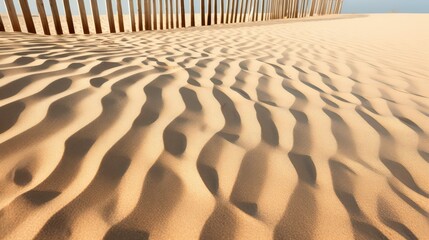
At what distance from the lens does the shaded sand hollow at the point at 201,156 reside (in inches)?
38.2

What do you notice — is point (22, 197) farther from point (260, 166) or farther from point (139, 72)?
point (139, 72)

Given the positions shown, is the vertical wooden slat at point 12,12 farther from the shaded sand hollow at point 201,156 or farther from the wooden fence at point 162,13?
the shaded sand hollow at point 201,156

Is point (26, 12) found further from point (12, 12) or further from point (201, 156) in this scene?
point (201, 156)

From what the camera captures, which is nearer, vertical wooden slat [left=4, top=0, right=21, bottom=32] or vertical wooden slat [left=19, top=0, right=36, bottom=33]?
vertical wooden slat [left=4, top=0, right=21, bottom=32]

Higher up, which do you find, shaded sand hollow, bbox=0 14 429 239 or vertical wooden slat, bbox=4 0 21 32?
vertical wooden slat, bbox=4 0 21 32

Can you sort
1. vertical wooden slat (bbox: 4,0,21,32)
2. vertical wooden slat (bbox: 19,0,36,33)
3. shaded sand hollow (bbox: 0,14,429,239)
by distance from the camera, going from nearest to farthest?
shaded sand hollow (bbox: 0,14,429,239) < vertical wooden slat (bbox: 4,0,21,32) < vertical wooden slat (bbox: 19,0,36,33)

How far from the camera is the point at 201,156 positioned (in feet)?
4.22

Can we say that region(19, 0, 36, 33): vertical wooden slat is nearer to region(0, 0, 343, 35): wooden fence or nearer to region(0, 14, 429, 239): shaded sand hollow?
region(0, 0, 343, 35): wooden fence

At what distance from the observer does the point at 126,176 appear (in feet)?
3.69

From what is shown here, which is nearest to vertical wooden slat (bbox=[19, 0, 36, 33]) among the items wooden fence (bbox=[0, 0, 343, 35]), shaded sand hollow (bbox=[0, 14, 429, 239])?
wooden fence (bbox=[0, 0, 343, 35])

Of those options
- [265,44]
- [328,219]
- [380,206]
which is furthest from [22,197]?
[265,44]

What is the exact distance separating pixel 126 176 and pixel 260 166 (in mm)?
578

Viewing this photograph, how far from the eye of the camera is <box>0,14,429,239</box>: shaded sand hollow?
3.19ft

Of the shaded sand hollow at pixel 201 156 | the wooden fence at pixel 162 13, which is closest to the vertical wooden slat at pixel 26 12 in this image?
the wooden fence at pixel 162 13
